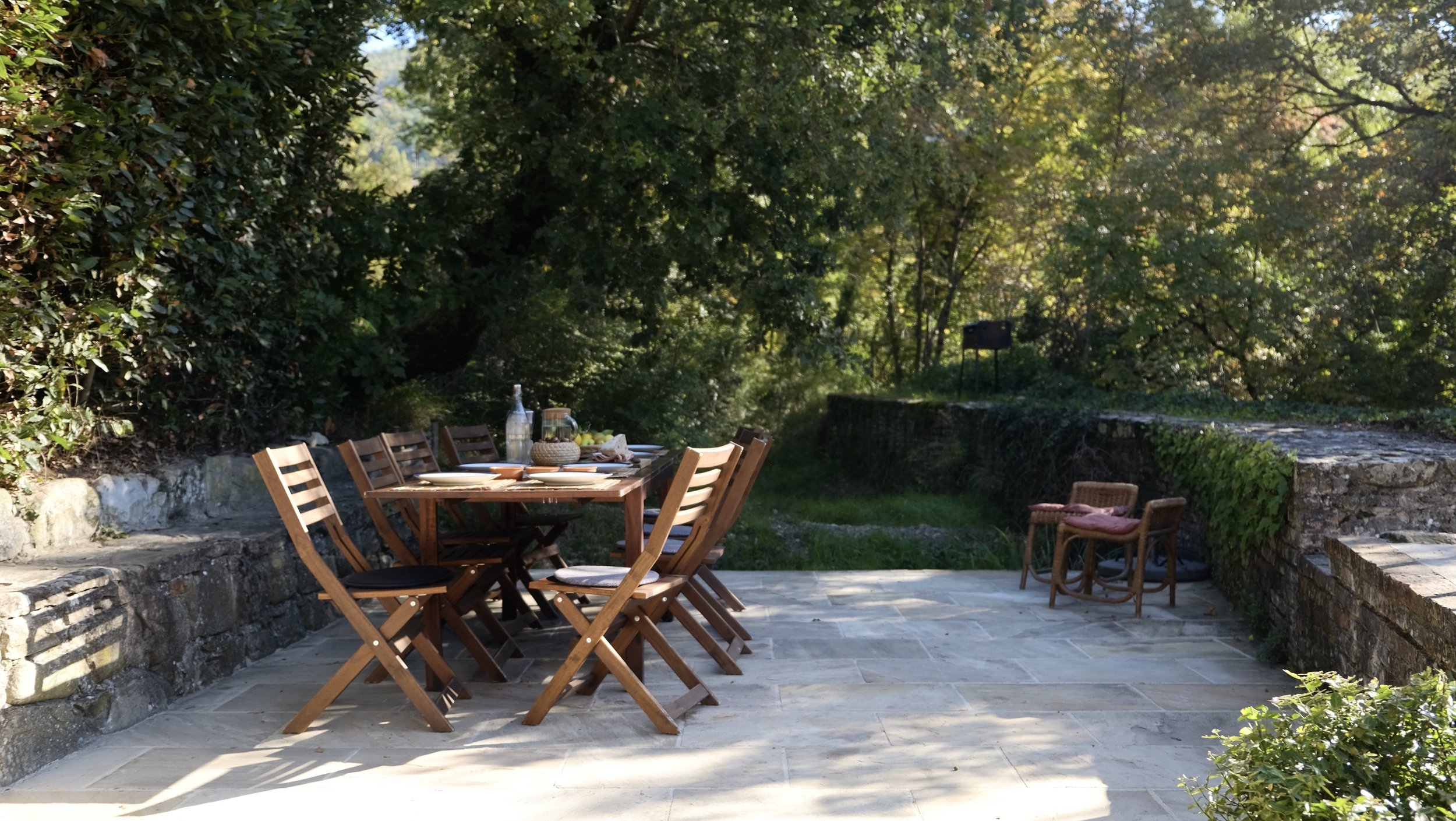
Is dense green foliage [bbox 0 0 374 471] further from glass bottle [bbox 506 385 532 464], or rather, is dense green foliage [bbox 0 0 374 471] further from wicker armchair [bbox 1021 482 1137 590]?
wicker armchair [bbox 1021 482 1137 590]

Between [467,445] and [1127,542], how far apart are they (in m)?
3.54

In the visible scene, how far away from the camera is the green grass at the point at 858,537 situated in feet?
25.0

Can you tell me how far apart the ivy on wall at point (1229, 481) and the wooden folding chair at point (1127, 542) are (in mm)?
223

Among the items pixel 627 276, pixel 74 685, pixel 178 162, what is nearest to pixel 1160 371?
pixel 627 276

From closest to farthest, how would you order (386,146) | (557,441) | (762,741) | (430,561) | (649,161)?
(762,741) → (430,561) → (557,441) → (649,161) → (386,146)

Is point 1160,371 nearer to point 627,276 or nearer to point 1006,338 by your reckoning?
point 1006,338

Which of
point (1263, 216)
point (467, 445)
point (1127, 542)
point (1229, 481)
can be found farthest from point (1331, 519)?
point (1263, 216)

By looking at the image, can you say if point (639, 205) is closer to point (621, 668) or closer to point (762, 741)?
point (621, 668)


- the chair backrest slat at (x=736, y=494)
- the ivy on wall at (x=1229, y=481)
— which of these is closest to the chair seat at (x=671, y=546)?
the chair backrest slat at (x=736, y=494)

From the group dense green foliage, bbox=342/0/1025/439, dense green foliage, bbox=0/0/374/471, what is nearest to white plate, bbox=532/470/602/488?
dense green foliage, bbox=0/0/374/471

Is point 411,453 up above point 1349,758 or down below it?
above

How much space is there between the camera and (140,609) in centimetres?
402

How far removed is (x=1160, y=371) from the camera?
10.1 metres

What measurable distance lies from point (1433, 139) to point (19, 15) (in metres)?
10.1
